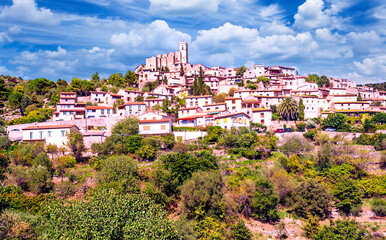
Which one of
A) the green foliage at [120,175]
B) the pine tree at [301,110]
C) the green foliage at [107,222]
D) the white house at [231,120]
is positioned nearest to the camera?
the green foliage at [107,222]

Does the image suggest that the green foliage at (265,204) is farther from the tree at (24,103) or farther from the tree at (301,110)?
the tree at (24,103)

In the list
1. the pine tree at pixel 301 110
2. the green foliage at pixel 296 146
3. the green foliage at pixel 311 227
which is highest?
the pine tree at pixel 301 110

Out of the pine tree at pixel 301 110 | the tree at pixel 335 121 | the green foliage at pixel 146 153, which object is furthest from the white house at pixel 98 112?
the tree at pixel 335 121

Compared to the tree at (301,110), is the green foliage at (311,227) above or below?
below

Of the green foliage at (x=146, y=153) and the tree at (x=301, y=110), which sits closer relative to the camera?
the green foliage at (x=146, y=153)

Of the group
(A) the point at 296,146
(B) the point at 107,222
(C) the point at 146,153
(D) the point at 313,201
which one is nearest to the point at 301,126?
(A) the point at 296,146

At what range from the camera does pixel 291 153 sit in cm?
4041

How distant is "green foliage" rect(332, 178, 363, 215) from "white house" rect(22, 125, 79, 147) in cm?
3783

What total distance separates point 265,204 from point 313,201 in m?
5.33

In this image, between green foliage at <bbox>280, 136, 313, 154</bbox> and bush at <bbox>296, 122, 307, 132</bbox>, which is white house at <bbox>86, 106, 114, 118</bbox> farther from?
→ bush at <bbox>296, 122, 307, 132</bbox>

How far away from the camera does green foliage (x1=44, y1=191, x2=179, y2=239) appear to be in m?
16.8

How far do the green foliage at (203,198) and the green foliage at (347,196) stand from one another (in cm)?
1353

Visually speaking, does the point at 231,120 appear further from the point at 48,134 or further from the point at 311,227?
the point at 48,134

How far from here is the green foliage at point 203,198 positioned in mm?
27188
